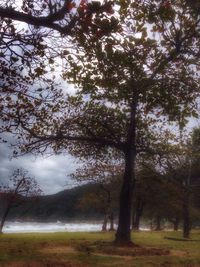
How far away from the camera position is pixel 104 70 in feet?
63.4

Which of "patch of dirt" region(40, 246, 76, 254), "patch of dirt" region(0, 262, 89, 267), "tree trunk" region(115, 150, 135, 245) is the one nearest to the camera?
"patch of dirt" region(0, 262, 89, 267)

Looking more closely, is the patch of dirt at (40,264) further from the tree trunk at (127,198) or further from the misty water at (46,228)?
the misty water at (46,228)

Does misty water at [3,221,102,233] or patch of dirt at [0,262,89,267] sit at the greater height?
misty water at [3,221,102,233]

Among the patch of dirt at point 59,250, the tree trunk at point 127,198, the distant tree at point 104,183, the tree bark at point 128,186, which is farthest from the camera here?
the distant tree at point 104,183

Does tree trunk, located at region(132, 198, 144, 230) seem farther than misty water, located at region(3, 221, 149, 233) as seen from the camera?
No

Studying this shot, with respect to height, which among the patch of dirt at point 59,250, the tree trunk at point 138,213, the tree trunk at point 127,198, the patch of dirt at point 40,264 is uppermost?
the tree trunk at point 138,213

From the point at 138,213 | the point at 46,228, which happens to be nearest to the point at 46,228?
the point at 46,228

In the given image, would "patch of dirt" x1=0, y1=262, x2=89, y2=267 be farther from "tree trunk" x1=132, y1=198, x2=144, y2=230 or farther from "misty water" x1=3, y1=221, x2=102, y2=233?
"misty water" x1=3, y1=221, x2=102, y2=233

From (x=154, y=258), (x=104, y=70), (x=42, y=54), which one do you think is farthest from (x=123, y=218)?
(x=42, y=54)

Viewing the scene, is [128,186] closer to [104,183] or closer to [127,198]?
[127,198]

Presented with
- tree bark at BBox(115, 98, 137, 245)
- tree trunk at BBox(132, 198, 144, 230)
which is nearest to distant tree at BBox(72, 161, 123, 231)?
tree trunk at BBox(132, 198, 144, 230)

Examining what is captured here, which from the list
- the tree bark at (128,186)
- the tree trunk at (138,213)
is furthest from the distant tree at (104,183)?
the tree bark at (128,186)

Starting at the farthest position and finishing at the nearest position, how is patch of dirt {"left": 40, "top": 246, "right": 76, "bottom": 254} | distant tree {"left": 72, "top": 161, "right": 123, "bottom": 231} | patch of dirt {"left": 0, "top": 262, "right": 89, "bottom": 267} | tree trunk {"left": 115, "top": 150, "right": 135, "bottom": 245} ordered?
distant tree {"left": 72, "top": 161, "right": 123, "bottom": 231}
tree trunk {"left": 115, "top": 150, "right": 135, "bottom": 245}
patch of dirt {"left": 40, "top": 246, "right": 76, "bottom": 254}
patch of dirt {"left": 0, "top": 262, "right": 89, "bottom": 267}

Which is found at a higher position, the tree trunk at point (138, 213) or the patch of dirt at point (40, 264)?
the tree trunk at point (138, 213)
